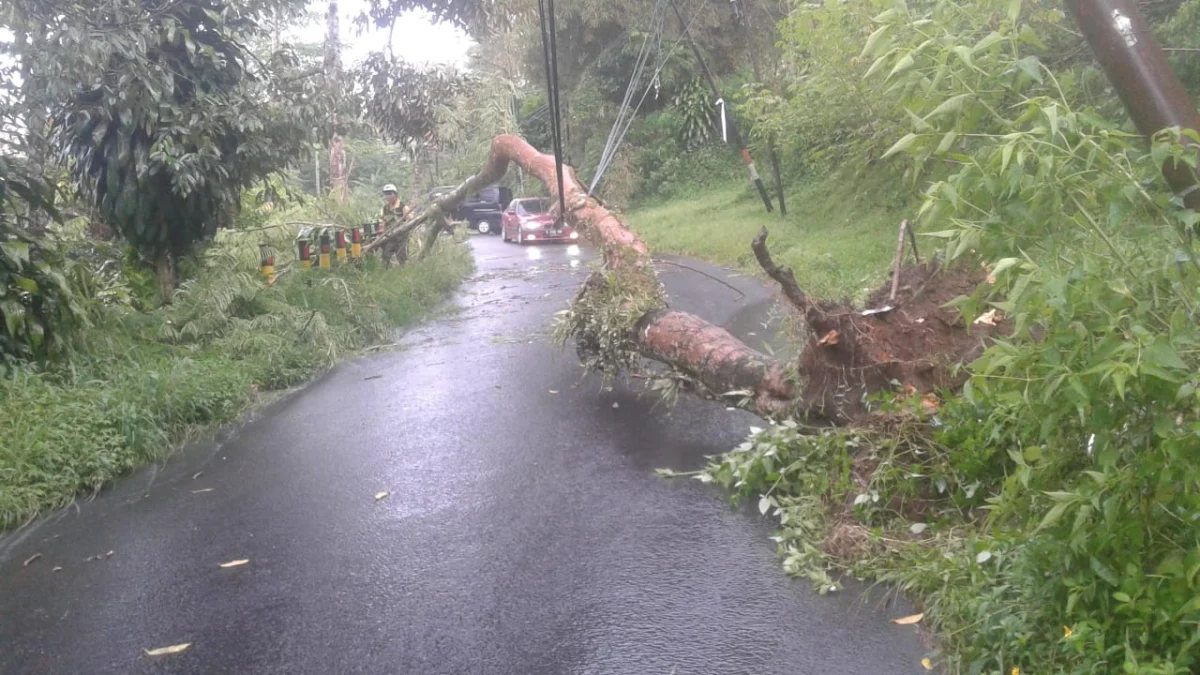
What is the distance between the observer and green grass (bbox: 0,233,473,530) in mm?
7059

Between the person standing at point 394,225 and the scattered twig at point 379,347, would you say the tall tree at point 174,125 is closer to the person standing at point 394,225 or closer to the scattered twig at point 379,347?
the scattered twig at point 379,347

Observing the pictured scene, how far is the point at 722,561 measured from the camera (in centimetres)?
528

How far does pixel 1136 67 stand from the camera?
3.43 meters

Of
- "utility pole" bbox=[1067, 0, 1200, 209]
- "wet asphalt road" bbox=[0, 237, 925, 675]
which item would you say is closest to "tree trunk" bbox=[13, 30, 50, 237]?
"wet asphalt road" bbox=[0, 237, 925, 675]

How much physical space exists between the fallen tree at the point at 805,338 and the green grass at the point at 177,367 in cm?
319

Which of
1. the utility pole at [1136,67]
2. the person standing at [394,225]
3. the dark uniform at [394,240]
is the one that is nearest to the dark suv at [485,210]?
the person standing at [394,225]

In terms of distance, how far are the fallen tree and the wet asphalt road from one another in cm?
48

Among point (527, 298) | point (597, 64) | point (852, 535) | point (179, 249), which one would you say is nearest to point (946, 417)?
point (852, 535)

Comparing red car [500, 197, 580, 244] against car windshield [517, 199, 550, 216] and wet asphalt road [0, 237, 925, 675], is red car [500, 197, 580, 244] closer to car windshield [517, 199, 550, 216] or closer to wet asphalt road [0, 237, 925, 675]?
car windshield [517, 199, 550, 216]

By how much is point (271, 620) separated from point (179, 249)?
832 cm

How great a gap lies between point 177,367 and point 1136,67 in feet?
25.8

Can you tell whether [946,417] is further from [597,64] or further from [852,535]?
[597,64]

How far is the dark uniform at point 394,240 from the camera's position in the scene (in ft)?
55.7

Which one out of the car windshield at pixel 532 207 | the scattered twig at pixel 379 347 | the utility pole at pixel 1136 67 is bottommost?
the scattered twig at pixel 379 347
